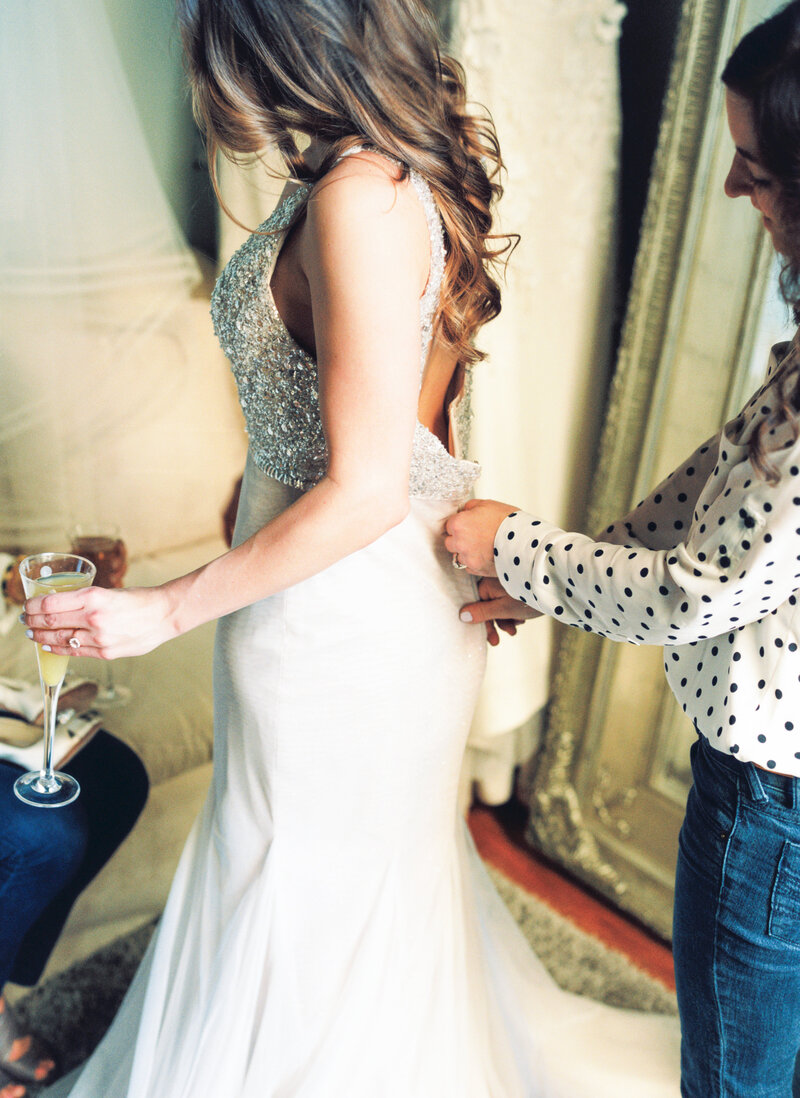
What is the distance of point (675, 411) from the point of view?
5.48 ft

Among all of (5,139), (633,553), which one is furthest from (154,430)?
(633,553)

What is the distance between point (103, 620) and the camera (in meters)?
0.82

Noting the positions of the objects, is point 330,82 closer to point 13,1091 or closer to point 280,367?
point 280,367

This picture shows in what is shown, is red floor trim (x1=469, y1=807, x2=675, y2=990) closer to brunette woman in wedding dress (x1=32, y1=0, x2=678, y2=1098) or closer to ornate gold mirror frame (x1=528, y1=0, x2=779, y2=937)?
ornate gold mirror frame (x1=528, y1=0, x2=779, y2=937)

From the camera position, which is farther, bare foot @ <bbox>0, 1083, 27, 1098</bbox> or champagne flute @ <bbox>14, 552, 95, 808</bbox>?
bare foot @ <bbox>0, 1083, 27, 1098</bbox>

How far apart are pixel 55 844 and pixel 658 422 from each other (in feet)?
4.39

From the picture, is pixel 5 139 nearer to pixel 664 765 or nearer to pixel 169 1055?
pixel 169 1055

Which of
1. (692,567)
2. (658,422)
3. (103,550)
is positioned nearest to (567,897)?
(658,422)

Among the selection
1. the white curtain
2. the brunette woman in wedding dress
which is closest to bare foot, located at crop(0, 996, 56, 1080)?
the brunette woman in wedding dress

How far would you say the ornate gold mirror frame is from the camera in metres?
1.51

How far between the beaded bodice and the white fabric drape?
2.36 feet

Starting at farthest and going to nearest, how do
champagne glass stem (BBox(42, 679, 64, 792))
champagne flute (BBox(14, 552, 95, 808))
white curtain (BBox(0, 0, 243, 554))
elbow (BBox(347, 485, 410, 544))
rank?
white curtain (BBox(0, 0, 243, 554)) < champagne glass stem (BBox(42, 679, 64, 792)) < champagne flute (BBox(14, 552, 95, 808)) < elbow (BBox(347, 485, 410, 544))

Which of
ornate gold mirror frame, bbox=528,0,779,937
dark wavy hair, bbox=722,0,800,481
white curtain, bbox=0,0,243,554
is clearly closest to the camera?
dark wavy hair, bbox=722,0,800,481

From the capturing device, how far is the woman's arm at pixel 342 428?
744 millimetres
